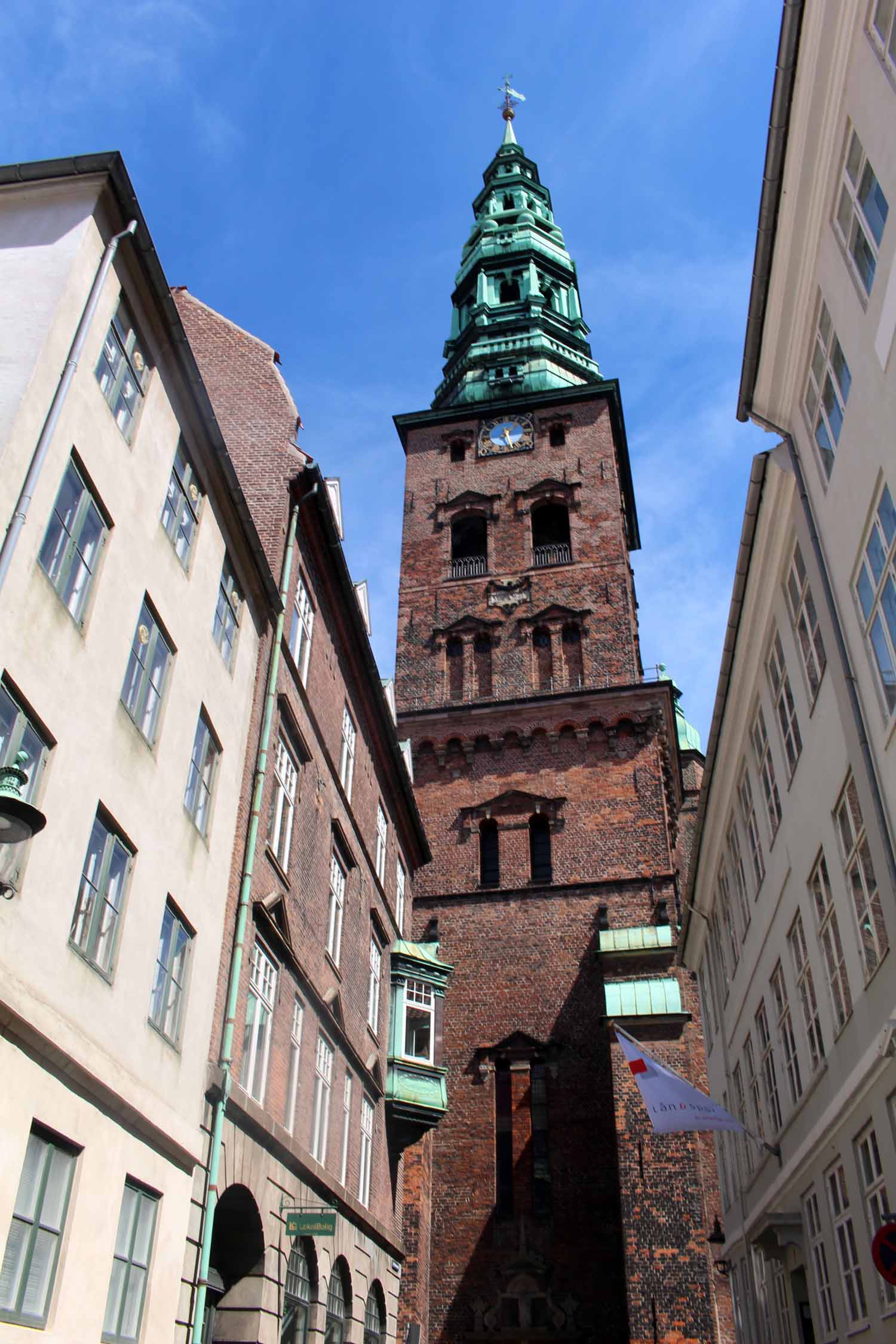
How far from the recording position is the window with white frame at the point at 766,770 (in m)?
14.9

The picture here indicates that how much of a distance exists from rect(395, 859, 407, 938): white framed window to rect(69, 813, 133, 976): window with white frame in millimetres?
13435

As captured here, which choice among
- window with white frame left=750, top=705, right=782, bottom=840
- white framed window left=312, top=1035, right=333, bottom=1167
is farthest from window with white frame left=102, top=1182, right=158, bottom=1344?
window with white frame left=750, top=705, right=782, bottom=840

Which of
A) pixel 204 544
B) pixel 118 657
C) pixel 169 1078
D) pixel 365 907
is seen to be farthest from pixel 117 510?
pixel 365 907

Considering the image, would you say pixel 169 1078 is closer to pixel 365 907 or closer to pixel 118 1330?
pixel 118 1330

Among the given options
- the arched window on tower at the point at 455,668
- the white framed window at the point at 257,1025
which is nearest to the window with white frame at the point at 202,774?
the white framed window at the point at 257,1025

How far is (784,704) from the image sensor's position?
46.5 feet

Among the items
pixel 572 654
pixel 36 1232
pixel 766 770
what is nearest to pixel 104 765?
pixel 36 1232

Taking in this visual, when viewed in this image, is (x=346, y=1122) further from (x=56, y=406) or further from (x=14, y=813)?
(x=14, y=813)

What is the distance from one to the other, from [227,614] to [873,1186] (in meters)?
8.88

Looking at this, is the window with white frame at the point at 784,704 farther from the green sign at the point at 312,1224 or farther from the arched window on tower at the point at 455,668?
the arched window on tower at the point at 455,668

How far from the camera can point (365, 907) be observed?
19688mm

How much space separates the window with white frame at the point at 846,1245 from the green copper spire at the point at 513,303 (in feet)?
105

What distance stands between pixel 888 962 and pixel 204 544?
8049 mm

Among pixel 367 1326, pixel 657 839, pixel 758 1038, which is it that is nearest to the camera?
pixel 758 1038
